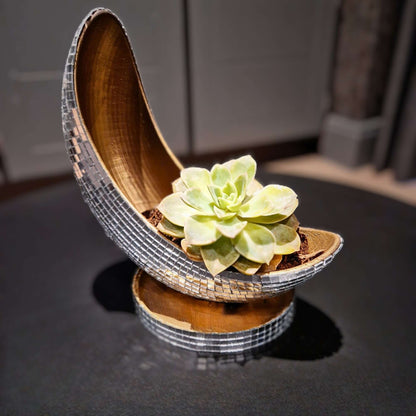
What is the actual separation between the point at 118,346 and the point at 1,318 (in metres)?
0.22

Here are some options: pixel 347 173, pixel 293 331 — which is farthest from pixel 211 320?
pixel 347 173

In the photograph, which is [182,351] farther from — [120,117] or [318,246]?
[120,117]

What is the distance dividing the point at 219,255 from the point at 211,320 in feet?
0.52

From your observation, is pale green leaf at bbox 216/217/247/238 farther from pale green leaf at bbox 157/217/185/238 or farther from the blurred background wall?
the blurred background wall

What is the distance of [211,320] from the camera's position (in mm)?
594

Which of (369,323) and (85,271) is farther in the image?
(85,271)

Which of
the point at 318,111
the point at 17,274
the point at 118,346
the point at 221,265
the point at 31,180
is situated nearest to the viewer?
the point at 221,265

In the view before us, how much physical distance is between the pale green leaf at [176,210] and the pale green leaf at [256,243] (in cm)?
7

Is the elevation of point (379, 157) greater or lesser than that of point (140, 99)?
lesser

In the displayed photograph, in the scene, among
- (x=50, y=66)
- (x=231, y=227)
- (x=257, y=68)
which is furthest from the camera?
(x=257, y=68)

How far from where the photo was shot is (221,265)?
1.57 ft

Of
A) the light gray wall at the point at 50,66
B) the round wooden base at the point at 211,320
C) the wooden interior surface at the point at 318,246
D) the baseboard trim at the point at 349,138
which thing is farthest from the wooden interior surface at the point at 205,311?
the baseboard trim at the point at 349,138

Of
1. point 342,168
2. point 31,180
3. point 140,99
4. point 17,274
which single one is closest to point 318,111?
point 342,168

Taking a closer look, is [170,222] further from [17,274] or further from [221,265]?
[17,274]
